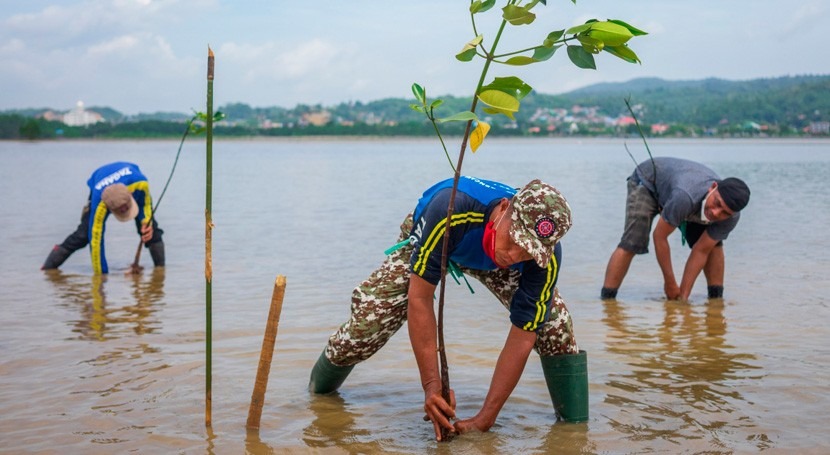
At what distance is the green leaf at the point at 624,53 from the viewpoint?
3.22 meters

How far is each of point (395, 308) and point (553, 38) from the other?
1538 millimetres

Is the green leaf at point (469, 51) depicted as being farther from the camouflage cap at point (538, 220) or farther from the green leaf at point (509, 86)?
the camouflage cap at point (538, 220)

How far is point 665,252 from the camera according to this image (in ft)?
24.7

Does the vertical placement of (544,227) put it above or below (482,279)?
above

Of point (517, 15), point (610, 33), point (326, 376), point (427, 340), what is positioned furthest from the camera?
point (326, 376)

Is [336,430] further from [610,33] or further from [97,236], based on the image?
[97,236]

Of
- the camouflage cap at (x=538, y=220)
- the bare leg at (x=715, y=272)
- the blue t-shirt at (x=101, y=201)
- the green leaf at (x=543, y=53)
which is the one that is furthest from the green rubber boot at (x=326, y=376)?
the blue t-shirt at (x=101, y=201)

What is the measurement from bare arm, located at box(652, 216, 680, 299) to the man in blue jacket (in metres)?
5.05

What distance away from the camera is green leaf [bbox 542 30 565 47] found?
3.33m

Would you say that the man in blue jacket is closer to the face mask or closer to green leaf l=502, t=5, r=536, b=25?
the face mask

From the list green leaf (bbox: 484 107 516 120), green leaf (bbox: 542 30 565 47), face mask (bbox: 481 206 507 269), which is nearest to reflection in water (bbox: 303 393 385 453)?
face mask (bbox: 481 206 507 269)

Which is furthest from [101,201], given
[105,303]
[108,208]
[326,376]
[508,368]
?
[508,368]

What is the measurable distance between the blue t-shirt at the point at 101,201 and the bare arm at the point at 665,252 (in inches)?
195

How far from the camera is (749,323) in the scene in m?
7.05
